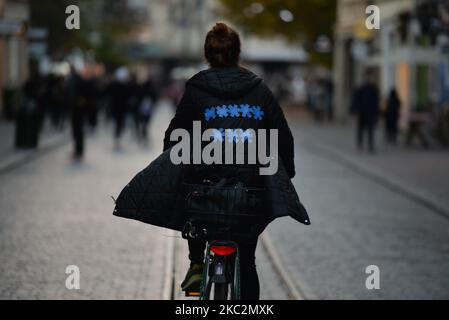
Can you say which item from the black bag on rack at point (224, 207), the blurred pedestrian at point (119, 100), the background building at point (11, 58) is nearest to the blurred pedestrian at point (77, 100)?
the blurred pedestrian at point (119, 100)

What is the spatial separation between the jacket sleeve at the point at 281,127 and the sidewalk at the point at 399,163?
25.4 feet

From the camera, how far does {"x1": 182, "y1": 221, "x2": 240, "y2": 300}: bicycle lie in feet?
16.6

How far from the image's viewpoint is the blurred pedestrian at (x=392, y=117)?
27734 mm

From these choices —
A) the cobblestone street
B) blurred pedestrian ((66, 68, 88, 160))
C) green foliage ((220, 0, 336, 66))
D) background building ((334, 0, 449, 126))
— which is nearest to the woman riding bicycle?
the cobblestone street

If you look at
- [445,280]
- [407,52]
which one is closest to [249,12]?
[407,52]

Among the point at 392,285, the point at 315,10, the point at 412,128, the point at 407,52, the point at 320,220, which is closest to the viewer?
the point at 392,285

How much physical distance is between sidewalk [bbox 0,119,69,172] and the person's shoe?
42.5 ft

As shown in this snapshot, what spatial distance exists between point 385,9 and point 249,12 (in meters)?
9.99

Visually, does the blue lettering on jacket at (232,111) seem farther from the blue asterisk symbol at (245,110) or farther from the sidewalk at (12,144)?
the sidewalk at (12,144)

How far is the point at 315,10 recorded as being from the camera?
148ft

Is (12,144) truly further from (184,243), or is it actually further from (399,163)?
(184,243)

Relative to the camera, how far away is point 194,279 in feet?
17.6

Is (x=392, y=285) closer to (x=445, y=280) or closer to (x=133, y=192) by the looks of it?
(x=445, y=280)

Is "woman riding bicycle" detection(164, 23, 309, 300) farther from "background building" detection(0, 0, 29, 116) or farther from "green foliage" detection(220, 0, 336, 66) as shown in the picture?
"green foliage" detection(220, 0, 336, 66)
